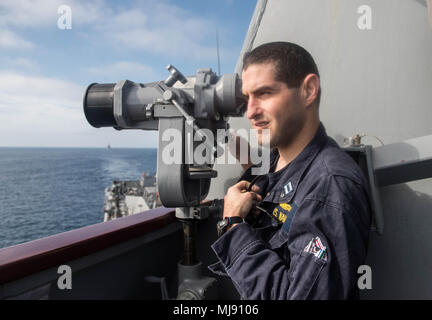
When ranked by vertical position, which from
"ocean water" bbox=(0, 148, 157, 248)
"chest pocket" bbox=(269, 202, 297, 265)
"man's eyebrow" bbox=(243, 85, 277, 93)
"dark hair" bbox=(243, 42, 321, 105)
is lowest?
"ocean water" bbox=(0, 148, 157, 248)

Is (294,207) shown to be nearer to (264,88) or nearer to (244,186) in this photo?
(244,186)

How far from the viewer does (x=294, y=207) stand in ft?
3.22

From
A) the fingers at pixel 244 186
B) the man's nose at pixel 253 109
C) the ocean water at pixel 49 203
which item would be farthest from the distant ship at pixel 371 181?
the ocean water at pixel 49 203

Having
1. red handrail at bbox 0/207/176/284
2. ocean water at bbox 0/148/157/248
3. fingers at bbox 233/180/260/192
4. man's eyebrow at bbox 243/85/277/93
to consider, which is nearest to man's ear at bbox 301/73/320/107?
man's eyebrow at bbox 243/85/277/93

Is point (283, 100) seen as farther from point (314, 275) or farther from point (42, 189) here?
point (42, 189)

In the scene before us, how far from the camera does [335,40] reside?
204 centimetres

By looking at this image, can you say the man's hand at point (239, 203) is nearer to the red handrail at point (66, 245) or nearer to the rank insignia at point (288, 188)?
the rank insignia at point (288, 188)

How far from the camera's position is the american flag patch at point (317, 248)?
78 cm

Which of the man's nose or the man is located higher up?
the man's nose

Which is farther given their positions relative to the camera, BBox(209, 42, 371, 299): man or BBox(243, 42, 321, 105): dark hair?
BBox(243, 42, 321, 105): dark hair

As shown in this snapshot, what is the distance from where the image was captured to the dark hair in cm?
108

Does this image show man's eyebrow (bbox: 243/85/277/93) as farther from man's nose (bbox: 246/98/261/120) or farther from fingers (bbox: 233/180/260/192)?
fingers (bbox: 233/180/260/192)
